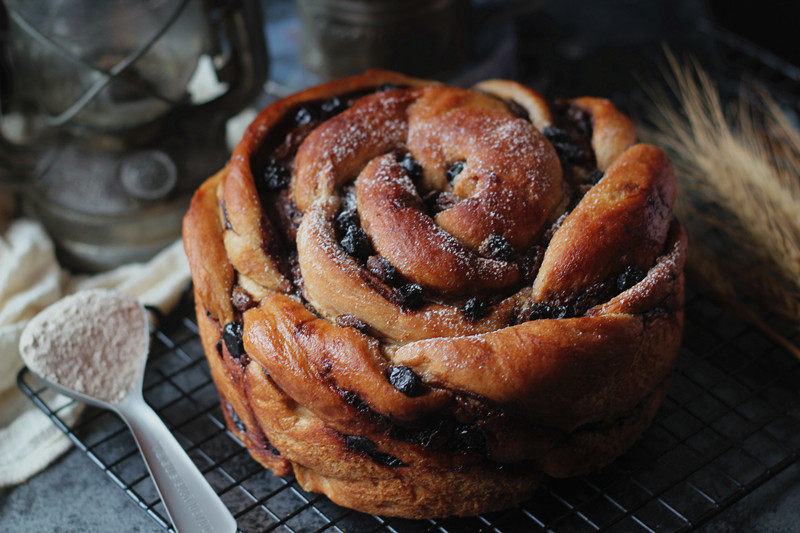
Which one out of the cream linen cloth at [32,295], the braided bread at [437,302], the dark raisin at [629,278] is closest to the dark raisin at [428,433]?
the braided bread at [437,302]

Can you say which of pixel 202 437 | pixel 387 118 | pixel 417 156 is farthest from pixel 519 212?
pixel 202 437

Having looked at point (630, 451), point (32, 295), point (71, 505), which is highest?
point (630, 451)

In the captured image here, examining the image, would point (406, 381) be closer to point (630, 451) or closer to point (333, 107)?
point (630, 451)

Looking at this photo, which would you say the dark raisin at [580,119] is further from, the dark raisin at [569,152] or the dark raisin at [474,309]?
the dark raisin at [474,309]

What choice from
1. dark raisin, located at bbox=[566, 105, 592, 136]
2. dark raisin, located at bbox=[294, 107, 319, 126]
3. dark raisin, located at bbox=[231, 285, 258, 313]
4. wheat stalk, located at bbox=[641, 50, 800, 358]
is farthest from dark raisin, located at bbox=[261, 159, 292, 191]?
wheat stalk, located at bbox=[641, 50, 800, 358]

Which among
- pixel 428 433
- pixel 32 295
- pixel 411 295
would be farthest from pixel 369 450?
pixel 32 295
